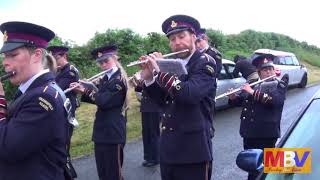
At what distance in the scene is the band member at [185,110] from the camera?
14.2 ft

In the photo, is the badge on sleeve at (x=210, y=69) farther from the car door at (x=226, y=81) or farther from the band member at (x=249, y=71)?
the car door at (x=226, y=81)

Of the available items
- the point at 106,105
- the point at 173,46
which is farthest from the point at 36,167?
the point at 106,105

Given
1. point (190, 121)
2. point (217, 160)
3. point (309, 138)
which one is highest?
point (309, 138)

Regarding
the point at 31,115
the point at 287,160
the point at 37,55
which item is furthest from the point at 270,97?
the point at 31,115

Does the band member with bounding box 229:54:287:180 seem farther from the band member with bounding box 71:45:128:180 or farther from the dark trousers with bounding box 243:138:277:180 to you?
the band member with bounding box 71:45:128:180

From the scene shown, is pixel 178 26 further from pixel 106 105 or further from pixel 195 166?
pixel 106 105

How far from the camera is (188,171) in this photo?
14.6 ft

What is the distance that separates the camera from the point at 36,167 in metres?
3.25

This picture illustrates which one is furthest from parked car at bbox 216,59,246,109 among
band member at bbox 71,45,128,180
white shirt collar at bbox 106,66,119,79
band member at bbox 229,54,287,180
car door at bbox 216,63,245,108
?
band member at bbox 71,45,128,180

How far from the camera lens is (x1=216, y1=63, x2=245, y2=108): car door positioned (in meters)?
13.9

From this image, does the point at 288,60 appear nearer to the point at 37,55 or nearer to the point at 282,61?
the point at 282,61

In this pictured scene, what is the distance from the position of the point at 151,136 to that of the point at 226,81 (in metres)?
6.17

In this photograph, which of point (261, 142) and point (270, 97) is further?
point (261, 142)

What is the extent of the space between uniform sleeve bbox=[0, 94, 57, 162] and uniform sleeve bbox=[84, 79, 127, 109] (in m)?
2.69
